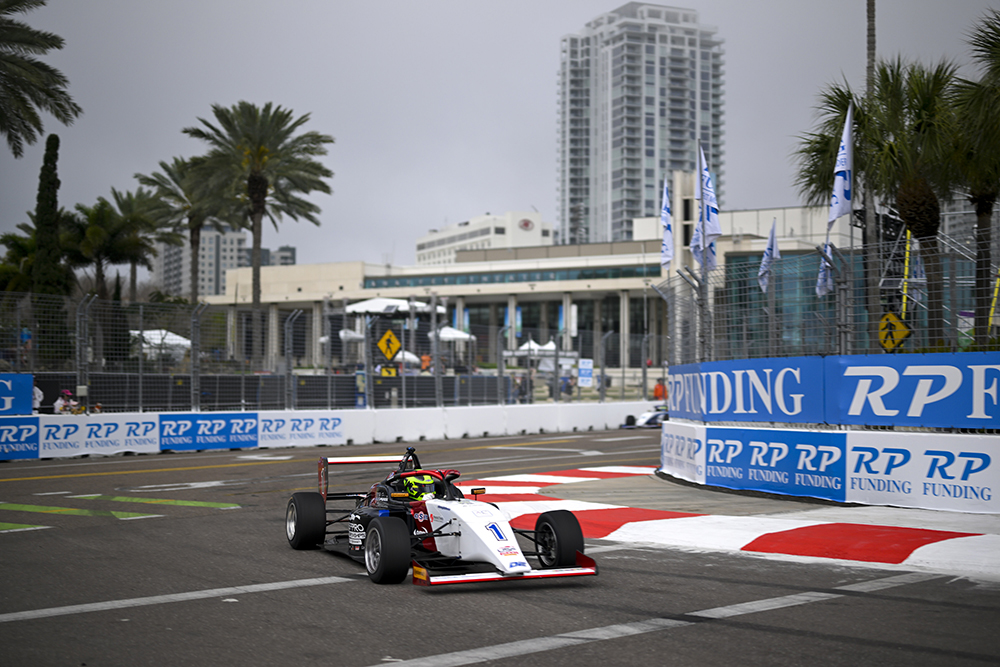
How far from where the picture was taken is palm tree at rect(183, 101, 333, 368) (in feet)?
116

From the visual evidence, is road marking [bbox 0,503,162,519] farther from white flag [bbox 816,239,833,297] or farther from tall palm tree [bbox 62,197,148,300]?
tall palm tree [bbox 62,197,148,300]

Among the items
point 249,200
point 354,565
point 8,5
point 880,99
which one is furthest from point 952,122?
point 249,200

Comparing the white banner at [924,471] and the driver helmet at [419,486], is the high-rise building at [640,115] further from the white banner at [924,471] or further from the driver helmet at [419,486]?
the driver helmet at [419,486]

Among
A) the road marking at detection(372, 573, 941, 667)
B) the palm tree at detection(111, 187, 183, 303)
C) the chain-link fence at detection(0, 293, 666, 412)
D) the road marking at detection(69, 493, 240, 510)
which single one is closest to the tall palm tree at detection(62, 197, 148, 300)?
A: the palm tree at detection(111, 187, 183, 303)

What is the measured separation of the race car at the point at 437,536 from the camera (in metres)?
6.80

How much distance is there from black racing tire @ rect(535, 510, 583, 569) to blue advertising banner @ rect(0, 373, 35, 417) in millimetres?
15427

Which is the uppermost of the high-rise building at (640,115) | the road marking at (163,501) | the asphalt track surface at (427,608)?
the high-rise building at (640,115)

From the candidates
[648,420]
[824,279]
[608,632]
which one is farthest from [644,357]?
[608,632]

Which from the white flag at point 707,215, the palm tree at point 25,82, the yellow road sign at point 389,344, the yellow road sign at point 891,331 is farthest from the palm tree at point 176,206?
the yellow road sign at point 891,331

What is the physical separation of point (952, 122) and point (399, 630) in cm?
1418

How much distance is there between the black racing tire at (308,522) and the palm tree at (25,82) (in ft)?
71.9

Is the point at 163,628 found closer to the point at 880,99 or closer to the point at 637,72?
the point at 880,99

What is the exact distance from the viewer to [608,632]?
18.5 feet

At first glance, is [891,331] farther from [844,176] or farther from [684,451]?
[844,176]
